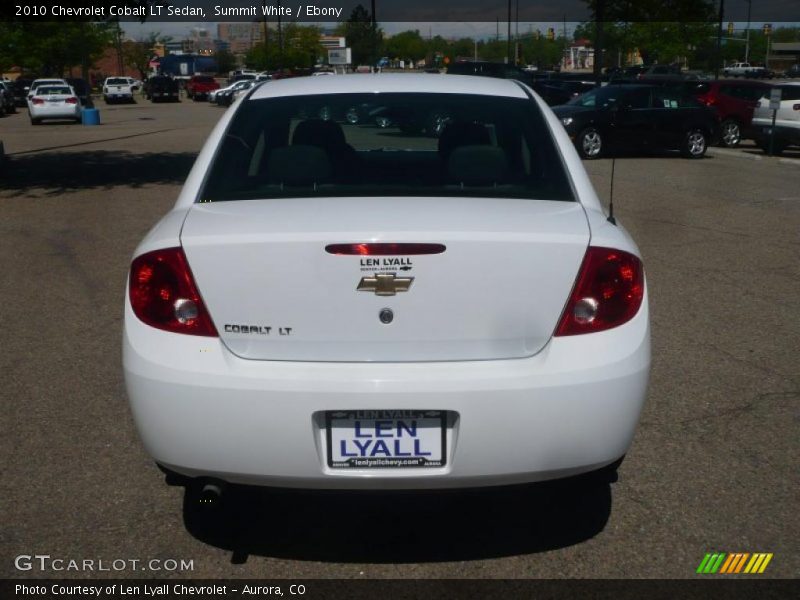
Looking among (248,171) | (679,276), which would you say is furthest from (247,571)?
(679,276)

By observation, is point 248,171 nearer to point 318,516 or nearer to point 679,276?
point 318,516

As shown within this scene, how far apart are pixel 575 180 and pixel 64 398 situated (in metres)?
Answer: 3.07

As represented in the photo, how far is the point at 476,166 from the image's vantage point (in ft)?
12.7

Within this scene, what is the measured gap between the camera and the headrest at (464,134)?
435 centimetres

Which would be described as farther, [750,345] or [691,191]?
[691,191]

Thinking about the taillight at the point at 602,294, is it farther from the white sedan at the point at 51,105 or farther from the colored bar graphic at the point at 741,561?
the white sedan at the point at 51,105

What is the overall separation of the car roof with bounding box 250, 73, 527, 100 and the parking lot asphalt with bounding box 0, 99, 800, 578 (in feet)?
5.71

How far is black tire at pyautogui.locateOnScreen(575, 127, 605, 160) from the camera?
2030cm

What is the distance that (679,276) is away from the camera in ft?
28.0

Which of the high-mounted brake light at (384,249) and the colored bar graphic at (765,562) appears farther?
the colored bar graphic at (765,562)

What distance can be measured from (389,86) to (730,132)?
823 inches

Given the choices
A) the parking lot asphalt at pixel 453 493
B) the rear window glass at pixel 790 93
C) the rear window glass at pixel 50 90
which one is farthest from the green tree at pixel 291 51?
the parking lot asphalt at pixel 453 493

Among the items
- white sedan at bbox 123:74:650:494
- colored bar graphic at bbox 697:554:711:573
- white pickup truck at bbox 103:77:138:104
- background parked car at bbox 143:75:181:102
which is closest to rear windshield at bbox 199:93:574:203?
white sedan at bbox 123:74:650:494

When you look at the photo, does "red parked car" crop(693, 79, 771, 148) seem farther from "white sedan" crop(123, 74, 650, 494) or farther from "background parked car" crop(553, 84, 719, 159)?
"white sedan" crop(123, 74, 650, 494)
